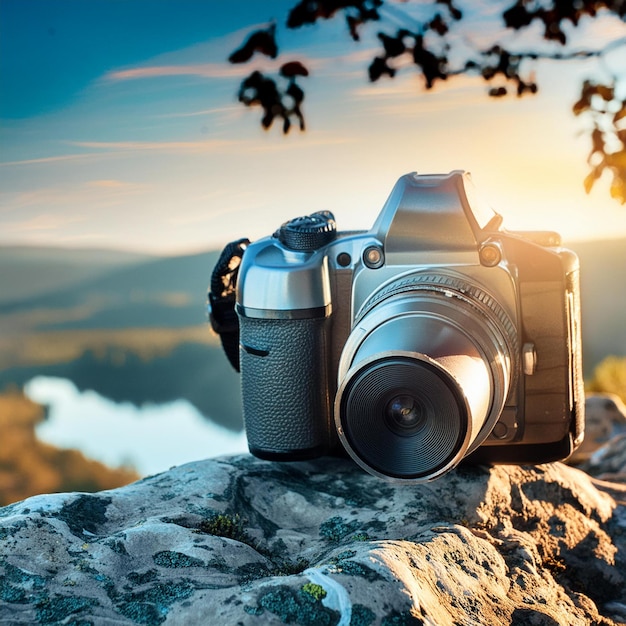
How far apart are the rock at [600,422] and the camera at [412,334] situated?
88 cm

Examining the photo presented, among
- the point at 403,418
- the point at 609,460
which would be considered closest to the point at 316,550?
the point at 403,418

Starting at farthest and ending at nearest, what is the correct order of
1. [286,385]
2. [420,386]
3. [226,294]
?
[226,294], [286,385], [420,386]

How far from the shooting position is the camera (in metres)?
1.03

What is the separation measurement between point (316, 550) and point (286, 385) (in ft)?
1.03

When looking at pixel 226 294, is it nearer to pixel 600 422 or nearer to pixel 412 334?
pixel 412 334

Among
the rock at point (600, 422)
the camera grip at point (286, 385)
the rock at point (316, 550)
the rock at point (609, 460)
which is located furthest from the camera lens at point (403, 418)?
the rock at point (600, 422)

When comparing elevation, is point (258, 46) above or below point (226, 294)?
above

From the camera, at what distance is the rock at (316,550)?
2.89 ft

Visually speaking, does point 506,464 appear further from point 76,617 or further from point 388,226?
point 76,617

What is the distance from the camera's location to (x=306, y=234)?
1357 mm

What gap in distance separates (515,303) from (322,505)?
1.41ft

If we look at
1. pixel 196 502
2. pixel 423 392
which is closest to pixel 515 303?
pixel 423 392

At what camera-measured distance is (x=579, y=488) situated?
147 centimetres

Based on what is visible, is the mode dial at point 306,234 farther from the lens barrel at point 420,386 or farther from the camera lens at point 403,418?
the camera lens at point 403,418
